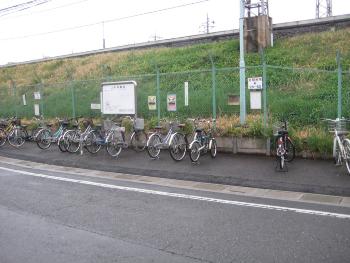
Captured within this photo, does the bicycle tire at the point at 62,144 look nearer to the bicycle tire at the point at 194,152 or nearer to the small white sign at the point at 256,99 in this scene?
the bicycle tire at the point at 194,152

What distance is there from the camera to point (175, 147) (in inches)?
449

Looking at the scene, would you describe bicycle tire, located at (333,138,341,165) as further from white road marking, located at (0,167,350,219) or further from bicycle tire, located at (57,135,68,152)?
bicycle tire, located at (57,135,68,152)

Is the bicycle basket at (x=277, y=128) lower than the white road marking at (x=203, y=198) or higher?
higher

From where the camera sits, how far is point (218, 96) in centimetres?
1434

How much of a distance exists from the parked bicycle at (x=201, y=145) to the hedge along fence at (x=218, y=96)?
1327mm

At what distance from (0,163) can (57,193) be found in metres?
5.24

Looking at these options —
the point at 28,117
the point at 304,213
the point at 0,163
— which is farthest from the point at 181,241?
the point at 28,117

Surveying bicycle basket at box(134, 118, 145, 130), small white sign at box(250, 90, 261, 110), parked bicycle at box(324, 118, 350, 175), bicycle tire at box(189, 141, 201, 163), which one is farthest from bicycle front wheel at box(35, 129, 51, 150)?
parked bicycle at box(324, 118, 350, 175)

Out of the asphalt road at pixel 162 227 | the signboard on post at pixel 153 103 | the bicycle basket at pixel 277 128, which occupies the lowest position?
the asphalt road at pixel 162 227

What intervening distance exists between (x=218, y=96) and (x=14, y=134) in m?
7.55

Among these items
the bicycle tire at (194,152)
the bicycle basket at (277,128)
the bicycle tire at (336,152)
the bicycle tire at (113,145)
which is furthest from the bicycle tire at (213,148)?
the bicycle tire at (336,152)

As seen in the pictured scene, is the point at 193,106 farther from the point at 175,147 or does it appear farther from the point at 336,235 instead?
the point at 336,235

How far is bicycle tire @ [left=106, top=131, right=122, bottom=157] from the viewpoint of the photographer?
496 inches

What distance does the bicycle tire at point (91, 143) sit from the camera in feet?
42.7
